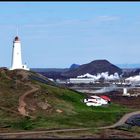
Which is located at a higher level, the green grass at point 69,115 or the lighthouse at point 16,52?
the lighthouse at point 16,52

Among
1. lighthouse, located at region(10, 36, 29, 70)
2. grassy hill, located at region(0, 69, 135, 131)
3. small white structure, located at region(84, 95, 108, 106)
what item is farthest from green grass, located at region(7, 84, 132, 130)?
lighthouse, located at region(10, 36, 29, 70)

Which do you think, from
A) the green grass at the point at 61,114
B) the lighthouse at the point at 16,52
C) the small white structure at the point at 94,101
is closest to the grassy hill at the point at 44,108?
the green grass at the point at 61,114

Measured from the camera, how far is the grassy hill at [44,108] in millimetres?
70625

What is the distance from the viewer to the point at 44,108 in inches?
3127

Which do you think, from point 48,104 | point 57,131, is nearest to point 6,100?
point 48,104

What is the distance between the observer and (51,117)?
75.1m

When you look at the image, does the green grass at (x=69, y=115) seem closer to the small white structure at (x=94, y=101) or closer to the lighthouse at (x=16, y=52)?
the small white structure at (x=94, y=101)

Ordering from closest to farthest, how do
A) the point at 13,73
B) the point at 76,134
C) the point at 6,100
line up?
the point at 76,134 < the point at 6,100 < the point at 13,73

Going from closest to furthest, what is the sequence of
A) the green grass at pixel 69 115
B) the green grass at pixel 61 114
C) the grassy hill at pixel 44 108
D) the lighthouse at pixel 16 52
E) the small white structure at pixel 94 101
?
the green grass at pixel 69 115 → the green grass at pixel 61 114 → the grassy hill at pixel 44 108 → the small white structure at pixel 94 101 → the lighthouse at pixel 16 52

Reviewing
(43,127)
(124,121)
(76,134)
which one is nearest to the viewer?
(76,134)

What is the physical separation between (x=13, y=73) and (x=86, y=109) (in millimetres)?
14491

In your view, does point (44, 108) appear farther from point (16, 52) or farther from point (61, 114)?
point (16, 52)

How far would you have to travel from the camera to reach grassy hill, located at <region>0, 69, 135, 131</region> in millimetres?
70625

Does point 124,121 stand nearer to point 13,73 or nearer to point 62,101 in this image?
point 62,101
